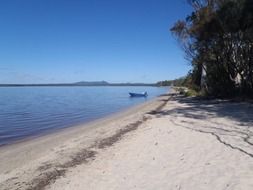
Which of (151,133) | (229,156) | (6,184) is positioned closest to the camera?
(6,184)

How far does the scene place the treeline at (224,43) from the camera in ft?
74.9

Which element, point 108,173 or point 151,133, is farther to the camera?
point 151,133

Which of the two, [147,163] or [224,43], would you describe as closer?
[147,163]

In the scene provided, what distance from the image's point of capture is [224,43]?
27.2 m

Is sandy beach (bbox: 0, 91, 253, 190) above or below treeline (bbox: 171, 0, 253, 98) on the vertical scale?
below

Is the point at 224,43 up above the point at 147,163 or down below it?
above

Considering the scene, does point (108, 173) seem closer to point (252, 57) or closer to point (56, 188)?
point (56, 188)

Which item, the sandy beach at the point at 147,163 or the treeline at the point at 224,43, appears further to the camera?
the treeline at the point at 224,43

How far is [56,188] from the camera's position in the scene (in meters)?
6.59

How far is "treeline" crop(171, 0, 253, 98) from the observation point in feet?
74.9

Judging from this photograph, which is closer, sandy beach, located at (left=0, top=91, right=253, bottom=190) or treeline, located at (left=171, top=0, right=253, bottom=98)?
sandy beach, located at (left=0, top=91, right=253, bottom=190)

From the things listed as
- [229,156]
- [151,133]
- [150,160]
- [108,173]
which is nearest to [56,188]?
[108,173]

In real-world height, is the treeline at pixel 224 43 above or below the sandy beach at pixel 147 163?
above

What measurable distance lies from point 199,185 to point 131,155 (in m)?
2.98
